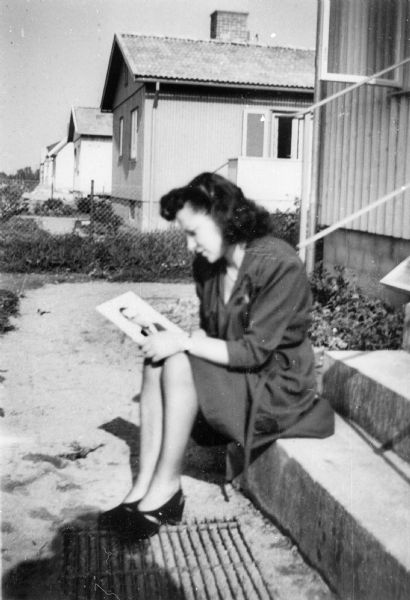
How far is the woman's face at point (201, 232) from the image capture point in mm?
2697

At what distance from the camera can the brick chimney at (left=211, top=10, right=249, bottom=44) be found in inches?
778

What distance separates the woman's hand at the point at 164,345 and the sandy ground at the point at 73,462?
76cm

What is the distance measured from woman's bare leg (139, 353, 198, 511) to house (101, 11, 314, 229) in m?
12.3

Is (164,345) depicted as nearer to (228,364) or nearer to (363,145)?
(228,364)

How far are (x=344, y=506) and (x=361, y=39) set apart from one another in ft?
15.8

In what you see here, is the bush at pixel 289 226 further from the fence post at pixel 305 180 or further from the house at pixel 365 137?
the fence post at pixel 305 180

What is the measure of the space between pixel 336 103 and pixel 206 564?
4993 mm

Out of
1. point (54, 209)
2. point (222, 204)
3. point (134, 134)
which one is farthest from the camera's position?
point (54, 209)

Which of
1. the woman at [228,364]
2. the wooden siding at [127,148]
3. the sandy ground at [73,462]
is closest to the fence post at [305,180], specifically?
the sandy ground at [73,462]

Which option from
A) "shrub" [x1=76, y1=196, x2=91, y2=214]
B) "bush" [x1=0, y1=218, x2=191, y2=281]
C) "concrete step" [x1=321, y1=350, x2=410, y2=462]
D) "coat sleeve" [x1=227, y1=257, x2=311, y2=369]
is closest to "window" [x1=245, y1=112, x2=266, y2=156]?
"bush" [x1=0, y1=218, x2=191, y2=281]

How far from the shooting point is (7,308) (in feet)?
23.2

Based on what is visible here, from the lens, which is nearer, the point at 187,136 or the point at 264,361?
the point at 264,361

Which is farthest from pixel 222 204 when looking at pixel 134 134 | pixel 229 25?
pixel 229 25

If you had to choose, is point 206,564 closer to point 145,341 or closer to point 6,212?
point 145,341
